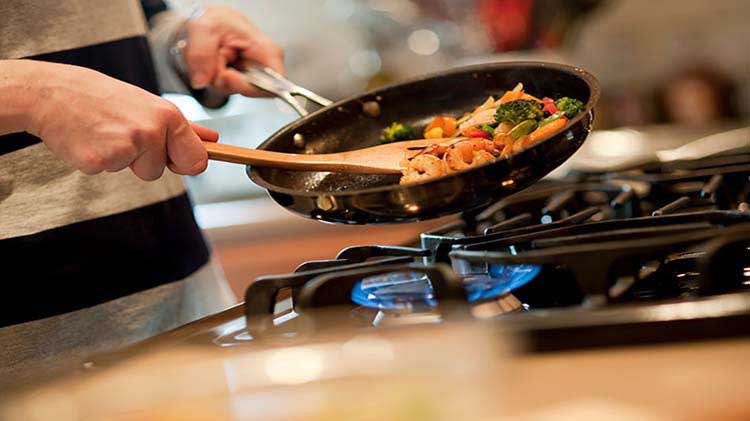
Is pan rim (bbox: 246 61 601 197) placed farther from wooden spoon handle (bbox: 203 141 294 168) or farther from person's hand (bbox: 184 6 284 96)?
person's hand (bbox: 184 6 284 96)

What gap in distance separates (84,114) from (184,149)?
89 millimetres

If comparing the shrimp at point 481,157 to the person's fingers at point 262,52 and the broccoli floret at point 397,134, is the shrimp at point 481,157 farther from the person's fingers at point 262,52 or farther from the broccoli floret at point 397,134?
the person's fingers at point 262,52

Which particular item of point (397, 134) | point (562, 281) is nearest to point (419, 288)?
point (562, 281)

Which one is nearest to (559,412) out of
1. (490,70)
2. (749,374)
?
(749,374)

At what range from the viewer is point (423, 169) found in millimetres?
852

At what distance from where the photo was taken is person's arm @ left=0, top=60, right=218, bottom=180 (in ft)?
2.47

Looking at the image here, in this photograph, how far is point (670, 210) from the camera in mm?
892

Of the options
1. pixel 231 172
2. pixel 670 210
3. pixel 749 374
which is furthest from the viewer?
pixel 231 172

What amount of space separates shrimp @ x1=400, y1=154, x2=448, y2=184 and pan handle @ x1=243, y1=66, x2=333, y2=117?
23 cm

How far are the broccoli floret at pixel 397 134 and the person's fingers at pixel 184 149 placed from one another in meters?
0.27

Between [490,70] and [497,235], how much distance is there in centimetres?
28

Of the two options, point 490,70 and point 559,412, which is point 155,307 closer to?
point 490,70

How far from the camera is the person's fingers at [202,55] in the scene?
115 centimetres

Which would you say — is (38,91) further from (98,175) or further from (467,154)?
(467,154)
